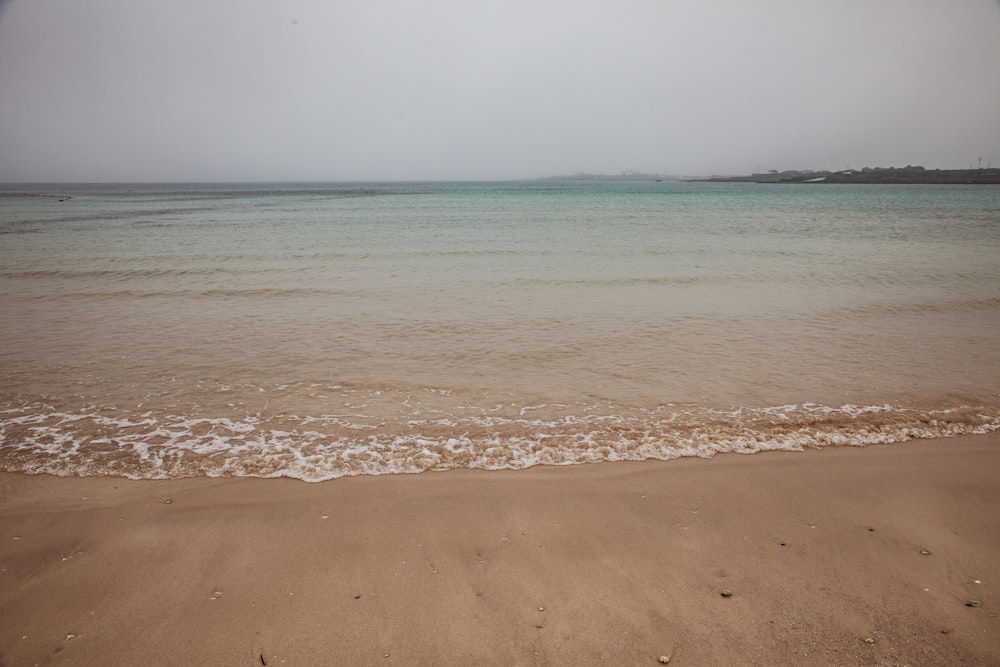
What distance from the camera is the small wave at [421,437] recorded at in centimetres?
543

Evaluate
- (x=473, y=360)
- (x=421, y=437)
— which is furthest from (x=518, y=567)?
(x=473, y=360)

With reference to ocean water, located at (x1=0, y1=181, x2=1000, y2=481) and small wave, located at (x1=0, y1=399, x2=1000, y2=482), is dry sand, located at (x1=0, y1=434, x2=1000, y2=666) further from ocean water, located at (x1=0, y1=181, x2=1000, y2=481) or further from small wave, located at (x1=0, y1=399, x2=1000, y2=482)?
ocean water, located at (x1=0, y1=181, x2=1000, y2=481)

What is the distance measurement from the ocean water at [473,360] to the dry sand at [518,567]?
636 mm

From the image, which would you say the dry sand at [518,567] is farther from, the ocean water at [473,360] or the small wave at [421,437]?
the ocean water at [473,360]

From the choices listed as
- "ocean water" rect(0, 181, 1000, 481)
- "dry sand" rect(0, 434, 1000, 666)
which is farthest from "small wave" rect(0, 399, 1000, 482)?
"dry sand" rect(0, 434, 1000, 666)

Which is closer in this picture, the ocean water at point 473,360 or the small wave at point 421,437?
the small wave at point 421,437

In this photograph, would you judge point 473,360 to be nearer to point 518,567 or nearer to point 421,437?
point 421,437

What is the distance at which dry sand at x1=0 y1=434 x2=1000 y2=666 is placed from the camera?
124 inches

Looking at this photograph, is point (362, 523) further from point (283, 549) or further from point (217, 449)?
point (217, 449)

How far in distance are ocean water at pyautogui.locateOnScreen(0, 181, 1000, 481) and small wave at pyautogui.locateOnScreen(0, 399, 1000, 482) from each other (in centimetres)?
3

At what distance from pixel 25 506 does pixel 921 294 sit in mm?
18764

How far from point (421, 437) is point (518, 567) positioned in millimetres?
2538

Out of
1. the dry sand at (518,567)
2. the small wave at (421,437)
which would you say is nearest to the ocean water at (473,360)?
the small wave at (421,437)

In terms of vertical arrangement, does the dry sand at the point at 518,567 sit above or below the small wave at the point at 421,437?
below
